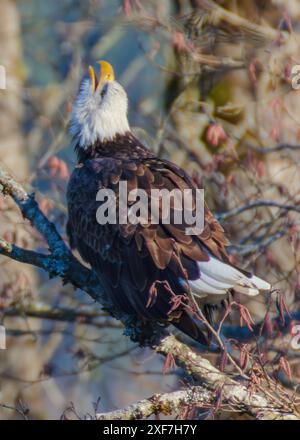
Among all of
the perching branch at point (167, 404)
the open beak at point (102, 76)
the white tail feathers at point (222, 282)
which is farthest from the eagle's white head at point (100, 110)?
the perching branch at point (167, 404)

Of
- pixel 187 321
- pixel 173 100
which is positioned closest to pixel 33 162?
pixel 173 100

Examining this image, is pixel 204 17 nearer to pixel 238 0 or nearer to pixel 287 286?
pixel 238 0

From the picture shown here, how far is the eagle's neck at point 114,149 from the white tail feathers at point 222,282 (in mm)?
1416

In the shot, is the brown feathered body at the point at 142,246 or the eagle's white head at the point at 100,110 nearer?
the brown feathered body at the point at 142,246

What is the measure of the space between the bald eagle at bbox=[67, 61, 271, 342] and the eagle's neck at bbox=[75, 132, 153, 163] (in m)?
0.01

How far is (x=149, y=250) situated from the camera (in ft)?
16.4

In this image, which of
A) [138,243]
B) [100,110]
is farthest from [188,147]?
[138,243]

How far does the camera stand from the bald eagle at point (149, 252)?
15.7ft

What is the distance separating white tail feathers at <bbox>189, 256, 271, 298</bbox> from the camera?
15.5 feet

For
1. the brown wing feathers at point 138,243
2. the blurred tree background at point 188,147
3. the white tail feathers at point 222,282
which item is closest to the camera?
the white tail feathers at point 222,282

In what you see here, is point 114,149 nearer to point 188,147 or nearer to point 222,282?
point 188,147

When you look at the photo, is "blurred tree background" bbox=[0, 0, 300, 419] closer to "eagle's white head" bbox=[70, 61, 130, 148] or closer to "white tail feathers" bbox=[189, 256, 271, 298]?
"eagle's white head" bbox=[70, 61, 130, 148]

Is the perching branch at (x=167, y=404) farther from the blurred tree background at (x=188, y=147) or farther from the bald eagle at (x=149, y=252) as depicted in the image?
the blurred tree background at (x=188, y=147)

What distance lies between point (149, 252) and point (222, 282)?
1.50 ft
